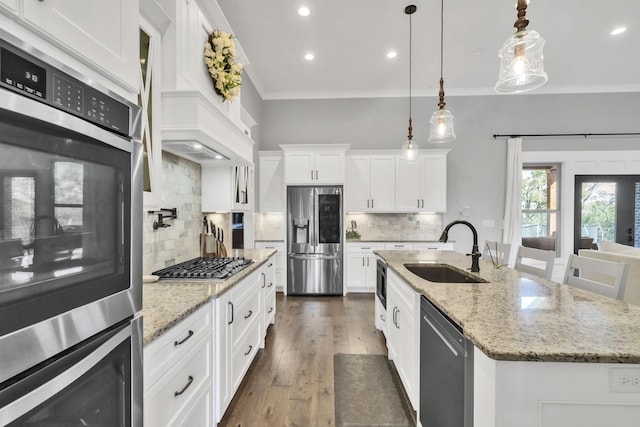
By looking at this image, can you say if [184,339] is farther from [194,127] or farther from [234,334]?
[194,127]

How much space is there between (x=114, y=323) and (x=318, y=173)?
4.02m

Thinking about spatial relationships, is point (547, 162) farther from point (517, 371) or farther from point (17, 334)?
point (17, 334)

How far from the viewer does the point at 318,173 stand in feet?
15.1

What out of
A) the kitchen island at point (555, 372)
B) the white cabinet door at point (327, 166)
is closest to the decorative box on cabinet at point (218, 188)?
the white cabinet door at point (327, 166)

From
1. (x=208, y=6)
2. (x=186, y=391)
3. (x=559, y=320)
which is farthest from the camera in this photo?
(x=208, y=6)

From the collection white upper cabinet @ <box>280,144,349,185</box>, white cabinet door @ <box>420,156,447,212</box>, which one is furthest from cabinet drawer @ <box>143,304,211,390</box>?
white cabinet door @ <box>420,156,447,212</box>

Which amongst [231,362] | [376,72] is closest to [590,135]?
[376,72]

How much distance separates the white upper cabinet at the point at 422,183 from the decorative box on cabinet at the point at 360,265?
892mm

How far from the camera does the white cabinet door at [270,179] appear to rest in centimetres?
490

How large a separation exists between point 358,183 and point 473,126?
231cm

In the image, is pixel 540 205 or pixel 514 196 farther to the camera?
pixel 540 205

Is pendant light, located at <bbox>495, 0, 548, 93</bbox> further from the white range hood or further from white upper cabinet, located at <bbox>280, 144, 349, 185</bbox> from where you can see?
white upper cabinet, located at <bbox>280, 144, 349, 185</bbox>

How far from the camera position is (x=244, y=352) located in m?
2.09

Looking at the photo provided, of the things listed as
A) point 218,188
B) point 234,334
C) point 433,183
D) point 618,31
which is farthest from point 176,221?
point 618,31
